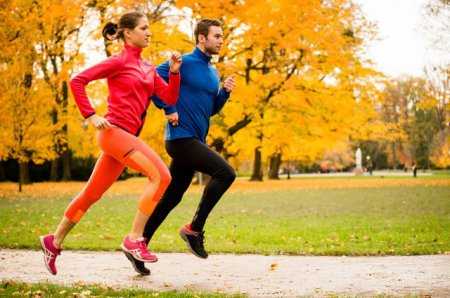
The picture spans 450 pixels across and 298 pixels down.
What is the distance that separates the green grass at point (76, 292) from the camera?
4562 mm

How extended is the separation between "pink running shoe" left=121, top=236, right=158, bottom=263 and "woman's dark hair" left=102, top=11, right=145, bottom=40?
1815mm

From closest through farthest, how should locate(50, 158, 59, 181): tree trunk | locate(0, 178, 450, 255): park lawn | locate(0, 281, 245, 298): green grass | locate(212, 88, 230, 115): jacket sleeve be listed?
1. locate(0, 281, 245, 298): green grass
2. locate(212, 88, 230, 115): jacket sleeve
3. locate(0, 178, 450, 255): park lawn
4. locate(50, 158, 59, 181): tree trunk

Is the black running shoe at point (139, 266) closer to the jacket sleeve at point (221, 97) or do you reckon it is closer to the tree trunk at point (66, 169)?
the jacket sleeve at point (221, 97)

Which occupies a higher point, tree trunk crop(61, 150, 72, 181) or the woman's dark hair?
the woman's dark hair

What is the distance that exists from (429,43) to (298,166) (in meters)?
48.1

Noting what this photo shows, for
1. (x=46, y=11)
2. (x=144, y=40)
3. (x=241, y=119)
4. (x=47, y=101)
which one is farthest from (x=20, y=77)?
(x=144, y=40)

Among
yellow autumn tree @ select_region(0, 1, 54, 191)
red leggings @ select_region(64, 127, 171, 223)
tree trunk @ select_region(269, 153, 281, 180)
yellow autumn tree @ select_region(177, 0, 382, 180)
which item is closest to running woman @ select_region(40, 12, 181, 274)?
red leggings @ select_region(64, 127, 171, 223)

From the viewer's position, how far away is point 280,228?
10758 mm

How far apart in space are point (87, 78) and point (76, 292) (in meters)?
1.76

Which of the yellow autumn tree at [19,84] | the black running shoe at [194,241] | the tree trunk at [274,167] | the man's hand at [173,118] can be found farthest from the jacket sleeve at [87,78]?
the tree trunk at [274,167]

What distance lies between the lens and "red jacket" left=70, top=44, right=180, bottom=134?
5.15 meters

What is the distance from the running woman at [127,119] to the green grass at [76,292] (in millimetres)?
453

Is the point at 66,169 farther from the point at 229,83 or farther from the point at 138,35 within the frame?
the point at 138,35

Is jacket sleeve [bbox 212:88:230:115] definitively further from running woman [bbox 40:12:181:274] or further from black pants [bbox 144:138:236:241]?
running woman [bbox 40:12:181:274]
